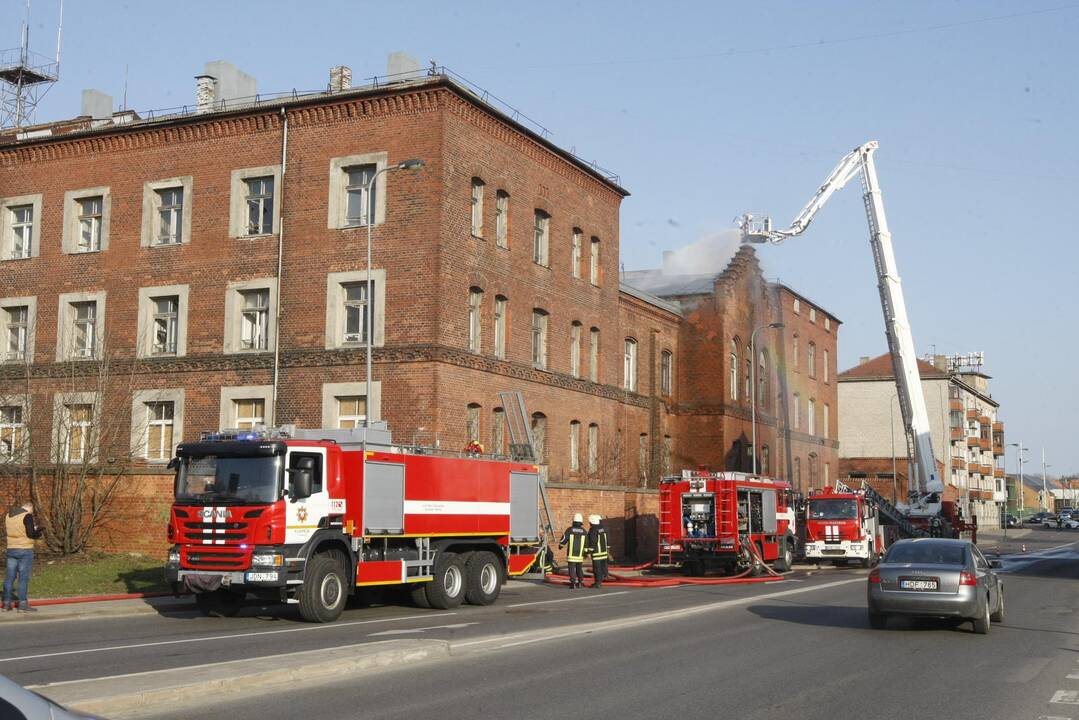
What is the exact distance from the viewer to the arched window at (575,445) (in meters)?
40.9

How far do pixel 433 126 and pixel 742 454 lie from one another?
30397 millimetres

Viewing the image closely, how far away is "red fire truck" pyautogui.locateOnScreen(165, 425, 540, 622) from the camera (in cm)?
1830

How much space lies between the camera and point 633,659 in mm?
13945

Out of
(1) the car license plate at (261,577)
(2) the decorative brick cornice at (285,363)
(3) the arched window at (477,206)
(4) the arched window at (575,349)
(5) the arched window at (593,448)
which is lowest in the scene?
(1) the car license plate at (261,577)

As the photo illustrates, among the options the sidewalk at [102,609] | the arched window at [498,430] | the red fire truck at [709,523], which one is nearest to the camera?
the sidewalk at [102,609]

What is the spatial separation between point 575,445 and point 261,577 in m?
24.0

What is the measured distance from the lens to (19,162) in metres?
39.8

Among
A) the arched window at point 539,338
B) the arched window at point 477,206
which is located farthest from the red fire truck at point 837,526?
the arched window at point 477,206

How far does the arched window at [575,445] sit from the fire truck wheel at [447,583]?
18.6m

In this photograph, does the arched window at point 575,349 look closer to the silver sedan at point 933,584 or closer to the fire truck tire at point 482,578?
the fire truck tire at point 482,578

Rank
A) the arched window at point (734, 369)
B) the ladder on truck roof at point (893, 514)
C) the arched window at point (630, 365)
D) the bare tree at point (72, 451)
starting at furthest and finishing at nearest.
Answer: the arched window at point (734, 369)
the arched window at point (630, 365)
the ladder on truck roof at point (893, 514)
the bare tree at point (72, 451)

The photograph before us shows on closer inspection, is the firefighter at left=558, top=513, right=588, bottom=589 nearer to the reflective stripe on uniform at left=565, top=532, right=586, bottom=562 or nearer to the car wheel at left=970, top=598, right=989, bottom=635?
the reflective stripe on uniform at left=565, top=532, right=586, bottom=562

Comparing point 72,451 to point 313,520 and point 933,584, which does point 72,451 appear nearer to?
point 313,520

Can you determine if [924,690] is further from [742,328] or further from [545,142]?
[742,328]
